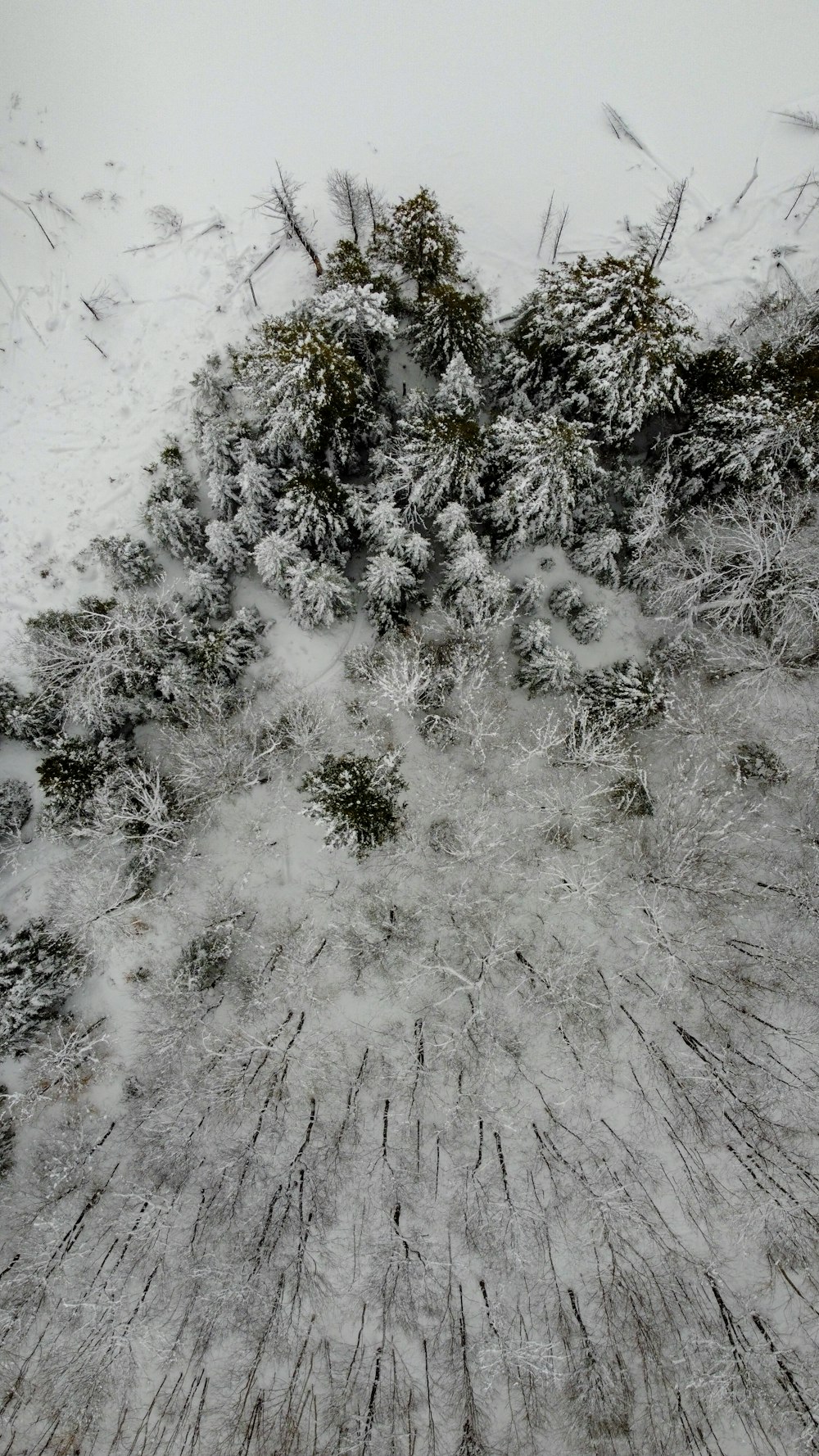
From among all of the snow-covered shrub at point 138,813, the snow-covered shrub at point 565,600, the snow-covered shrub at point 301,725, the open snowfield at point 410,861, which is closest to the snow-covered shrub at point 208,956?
the open snowfield at point 410,861

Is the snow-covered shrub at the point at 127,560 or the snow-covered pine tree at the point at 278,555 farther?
the snow-covered shrub at the point at 127,560

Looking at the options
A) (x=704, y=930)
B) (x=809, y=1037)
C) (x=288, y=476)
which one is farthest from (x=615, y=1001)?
(x=288, y=476)

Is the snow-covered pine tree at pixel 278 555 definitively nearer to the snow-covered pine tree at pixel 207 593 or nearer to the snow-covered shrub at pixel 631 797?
the snow-covered pine tree at pixel 207 593

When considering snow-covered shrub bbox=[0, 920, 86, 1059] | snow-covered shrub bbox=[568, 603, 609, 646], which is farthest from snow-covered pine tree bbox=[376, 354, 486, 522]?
snow-covered shrub bbox=[0, 920, 86, 1059]

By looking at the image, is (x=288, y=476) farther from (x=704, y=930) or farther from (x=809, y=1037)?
(x=809, y=1037)

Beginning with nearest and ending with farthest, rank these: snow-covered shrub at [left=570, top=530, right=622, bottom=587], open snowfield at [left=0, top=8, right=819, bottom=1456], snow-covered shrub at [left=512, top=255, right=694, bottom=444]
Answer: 1. snow-covered shrub at [left=512, top=255, right=694, bottom=444]
2. open snowfield at [left=0, top=8, right=819, bottom=1456]
3. snow-covered shrub at [left=570, top=530, right=622, bottom=587]

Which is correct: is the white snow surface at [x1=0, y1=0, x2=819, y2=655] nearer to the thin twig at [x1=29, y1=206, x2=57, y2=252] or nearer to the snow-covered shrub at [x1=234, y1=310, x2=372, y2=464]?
the thin twig at [x1=29, y1=206, x2=57, y2=252]
